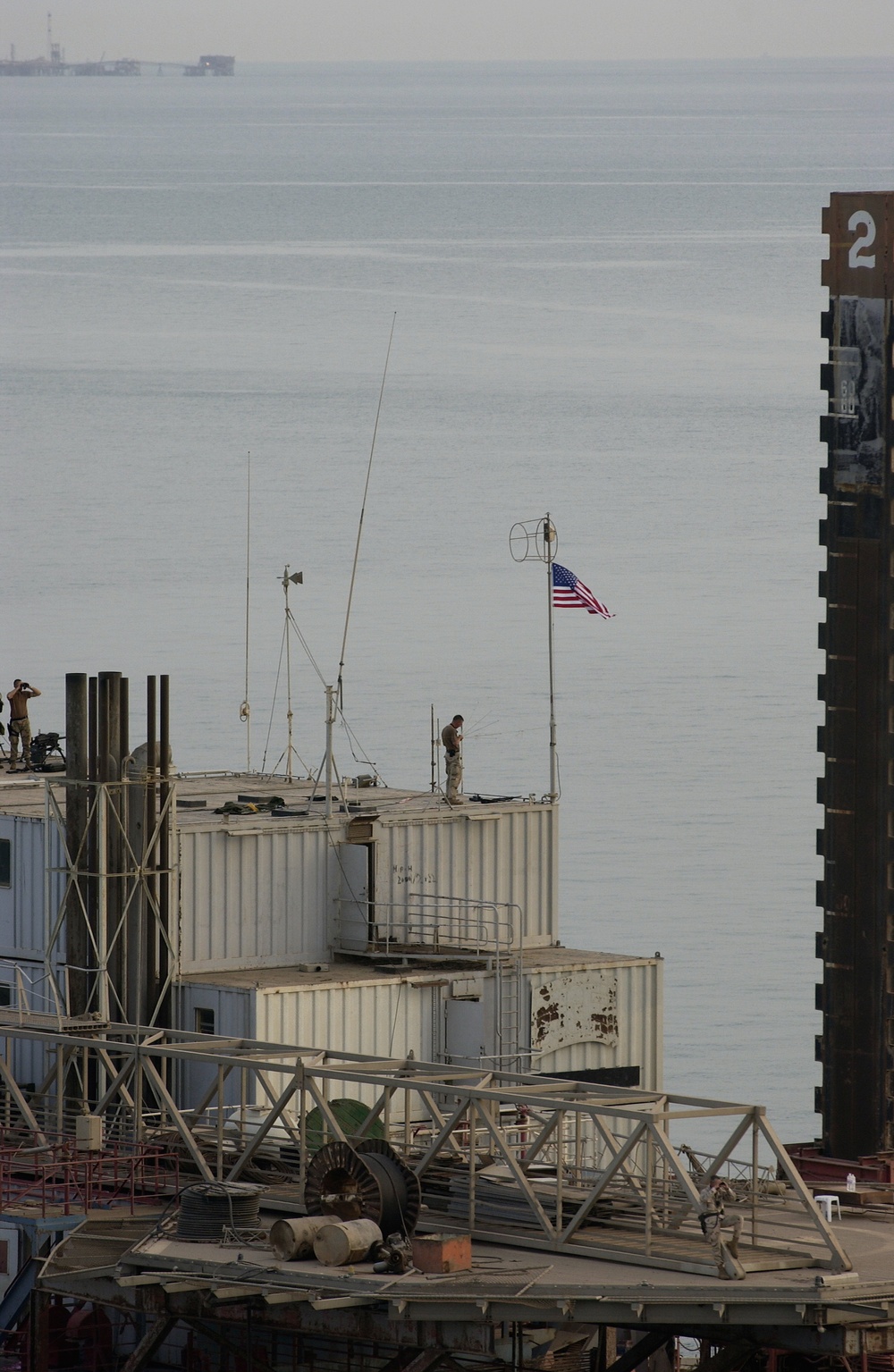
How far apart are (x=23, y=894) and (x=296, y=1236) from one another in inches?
626

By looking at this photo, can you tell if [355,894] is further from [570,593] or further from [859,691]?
[570,593]

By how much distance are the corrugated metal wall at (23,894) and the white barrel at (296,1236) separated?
48.0ft

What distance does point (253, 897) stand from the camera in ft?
164

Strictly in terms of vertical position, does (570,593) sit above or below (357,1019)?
above

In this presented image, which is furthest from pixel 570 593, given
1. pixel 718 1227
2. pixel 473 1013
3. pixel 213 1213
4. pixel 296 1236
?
pixel 296 1236

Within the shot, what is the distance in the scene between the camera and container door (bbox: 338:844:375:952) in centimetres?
5088

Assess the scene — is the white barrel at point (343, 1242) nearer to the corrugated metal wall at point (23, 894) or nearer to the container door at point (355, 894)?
the corrugated metal wall at point (23, 894)

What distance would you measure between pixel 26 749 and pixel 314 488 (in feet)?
356

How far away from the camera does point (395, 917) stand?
51.2 meters

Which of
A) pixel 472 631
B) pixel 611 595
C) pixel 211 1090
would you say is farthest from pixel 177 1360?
pixel 611 595

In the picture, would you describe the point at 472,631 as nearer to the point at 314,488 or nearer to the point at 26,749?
the point at 314,488

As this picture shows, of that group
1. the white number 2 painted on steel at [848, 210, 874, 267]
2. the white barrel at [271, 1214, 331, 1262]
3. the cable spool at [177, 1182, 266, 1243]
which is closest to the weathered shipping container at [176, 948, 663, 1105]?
the cable spool at [177, 1182, 266, 1243]

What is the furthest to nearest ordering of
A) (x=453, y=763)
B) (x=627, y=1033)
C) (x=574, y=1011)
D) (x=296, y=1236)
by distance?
1. (x=453, y=763)
2. (x=627, y=1033)
3. (x=574, y=1011)
4. (x=296, y=1236)

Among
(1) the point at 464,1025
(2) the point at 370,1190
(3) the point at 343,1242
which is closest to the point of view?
(3) the point at 343,1242
